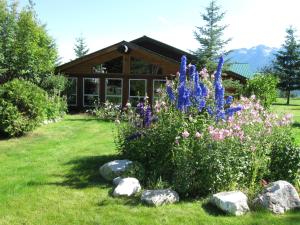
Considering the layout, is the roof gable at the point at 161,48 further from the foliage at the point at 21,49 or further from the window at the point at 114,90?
the foliage at the point at 21,49

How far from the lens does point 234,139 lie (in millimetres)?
6117

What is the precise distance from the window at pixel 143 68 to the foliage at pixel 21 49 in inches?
173

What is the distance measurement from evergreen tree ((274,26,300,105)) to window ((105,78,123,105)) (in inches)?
856

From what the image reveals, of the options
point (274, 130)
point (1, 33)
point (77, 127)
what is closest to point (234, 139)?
point (274, 130)

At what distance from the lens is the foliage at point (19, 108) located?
11.3 metres

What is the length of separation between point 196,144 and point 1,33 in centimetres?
1911

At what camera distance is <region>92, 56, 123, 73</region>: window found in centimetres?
2134

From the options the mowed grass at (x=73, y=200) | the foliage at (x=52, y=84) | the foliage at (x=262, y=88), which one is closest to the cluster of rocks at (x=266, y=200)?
the mowed grass at (x=73, y=200)

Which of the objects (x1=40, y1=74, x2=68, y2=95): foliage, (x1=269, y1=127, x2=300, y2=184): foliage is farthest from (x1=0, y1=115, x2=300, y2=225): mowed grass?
(x1=40, y1=74, x2=68, y2=95): foliage

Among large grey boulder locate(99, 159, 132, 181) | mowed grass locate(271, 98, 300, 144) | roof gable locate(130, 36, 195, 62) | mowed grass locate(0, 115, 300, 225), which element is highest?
roof gable locate(130, 36, 195, 62)

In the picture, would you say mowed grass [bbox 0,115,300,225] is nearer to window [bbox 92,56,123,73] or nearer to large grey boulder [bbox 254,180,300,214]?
large grey boulder [bbox 254,180,300,214]

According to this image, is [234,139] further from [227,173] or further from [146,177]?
[146,177]

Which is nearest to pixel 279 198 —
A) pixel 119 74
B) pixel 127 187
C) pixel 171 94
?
pixel 127 187

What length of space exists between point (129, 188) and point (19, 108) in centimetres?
688
